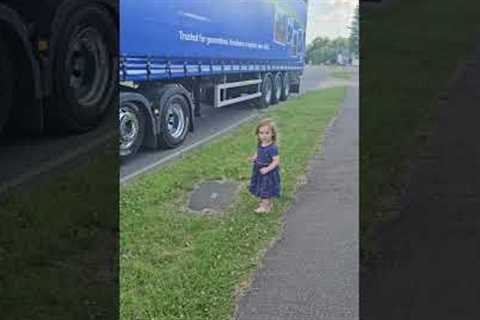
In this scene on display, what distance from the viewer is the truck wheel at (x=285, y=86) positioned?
2432 mm

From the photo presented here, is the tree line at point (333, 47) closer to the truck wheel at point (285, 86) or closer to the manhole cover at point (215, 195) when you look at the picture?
the truck wheel at point (285, 86)

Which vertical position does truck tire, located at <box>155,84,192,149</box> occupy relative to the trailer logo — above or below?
below

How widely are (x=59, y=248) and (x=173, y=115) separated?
1.01 m

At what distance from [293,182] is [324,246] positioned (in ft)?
0.87

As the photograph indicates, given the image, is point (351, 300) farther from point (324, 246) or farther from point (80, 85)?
point (80, 85)

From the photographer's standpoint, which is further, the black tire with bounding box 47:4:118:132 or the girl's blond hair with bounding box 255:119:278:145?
the black tire with bounding box 47:4:118:132

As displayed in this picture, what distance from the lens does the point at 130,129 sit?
7.24ft

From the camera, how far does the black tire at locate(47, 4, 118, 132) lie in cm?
324
